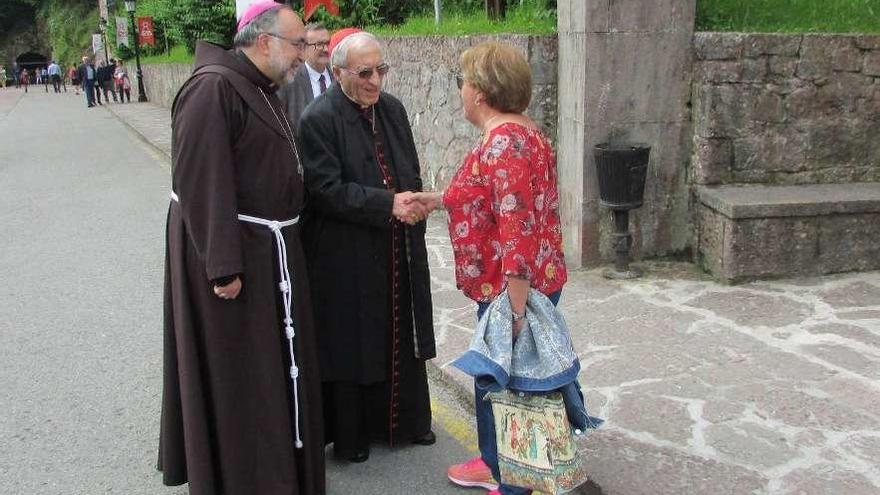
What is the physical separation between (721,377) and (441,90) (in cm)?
493

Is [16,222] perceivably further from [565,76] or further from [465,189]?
[465,189]

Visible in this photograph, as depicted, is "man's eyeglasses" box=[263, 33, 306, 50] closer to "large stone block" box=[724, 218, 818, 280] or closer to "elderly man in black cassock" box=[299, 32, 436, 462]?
"elderly man in black cassock" box=[299, 32, 436, 462]

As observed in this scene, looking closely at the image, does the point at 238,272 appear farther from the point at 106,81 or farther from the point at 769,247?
the point at 106,81

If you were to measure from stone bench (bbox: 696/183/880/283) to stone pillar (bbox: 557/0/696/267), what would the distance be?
473 mm

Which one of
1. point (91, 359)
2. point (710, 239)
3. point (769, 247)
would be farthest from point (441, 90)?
point (91, 359)

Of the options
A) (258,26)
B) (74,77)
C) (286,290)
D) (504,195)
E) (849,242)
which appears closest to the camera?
(504,195)

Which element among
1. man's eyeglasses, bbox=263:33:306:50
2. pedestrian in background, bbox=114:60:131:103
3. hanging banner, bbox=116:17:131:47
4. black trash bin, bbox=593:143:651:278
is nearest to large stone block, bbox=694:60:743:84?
black trash bin, bbox=593:143:651:278

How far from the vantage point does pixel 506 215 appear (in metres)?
2.82

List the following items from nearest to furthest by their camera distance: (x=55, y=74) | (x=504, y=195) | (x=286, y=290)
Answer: (x=504, y=195) < (x=286, y=290) < (x=55, y=74)

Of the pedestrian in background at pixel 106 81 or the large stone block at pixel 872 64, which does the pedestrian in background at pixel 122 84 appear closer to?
the pedestrian in background at pixel 106 81

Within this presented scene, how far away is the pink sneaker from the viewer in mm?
3568

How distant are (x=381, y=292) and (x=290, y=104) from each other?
2.29 meters

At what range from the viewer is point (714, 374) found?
4414 mm

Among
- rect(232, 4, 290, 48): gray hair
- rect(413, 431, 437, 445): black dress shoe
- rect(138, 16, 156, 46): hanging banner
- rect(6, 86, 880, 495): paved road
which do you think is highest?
rect(138, 16, 156, 46): hanging banner
